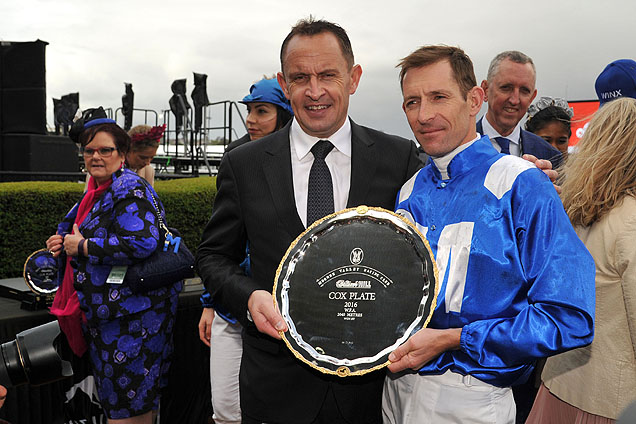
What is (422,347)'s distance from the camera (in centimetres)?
146

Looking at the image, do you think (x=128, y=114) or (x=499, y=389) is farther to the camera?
(x=128, y=114)

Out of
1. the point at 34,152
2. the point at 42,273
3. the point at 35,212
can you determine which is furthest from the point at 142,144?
the point at 34,152

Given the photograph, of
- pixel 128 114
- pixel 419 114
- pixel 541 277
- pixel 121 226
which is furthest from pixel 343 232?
pixel 128 114

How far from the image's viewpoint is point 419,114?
64.1 inches

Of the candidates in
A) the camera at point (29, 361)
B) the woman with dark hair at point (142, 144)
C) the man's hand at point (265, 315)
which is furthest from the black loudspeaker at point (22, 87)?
the man's hand at point (265, 315)

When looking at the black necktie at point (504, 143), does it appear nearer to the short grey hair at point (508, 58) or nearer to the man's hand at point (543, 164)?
the short grey hair at point (508, 58)

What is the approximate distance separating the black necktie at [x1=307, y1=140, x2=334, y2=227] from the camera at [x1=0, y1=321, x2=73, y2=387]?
1.11 meters

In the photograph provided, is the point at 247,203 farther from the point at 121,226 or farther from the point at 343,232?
the point at 121,226

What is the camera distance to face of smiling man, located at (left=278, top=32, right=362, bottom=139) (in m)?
1.89

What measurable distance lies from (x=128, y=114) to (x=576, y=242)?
2761 cm

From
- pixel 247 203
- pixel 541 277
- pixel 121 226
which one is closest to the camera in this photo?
pixel 541 277

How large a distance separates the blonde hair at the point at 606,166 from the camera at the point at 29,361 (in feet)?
6.54

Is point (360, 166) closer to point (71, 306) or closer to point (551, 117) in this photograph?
point (71, 306)

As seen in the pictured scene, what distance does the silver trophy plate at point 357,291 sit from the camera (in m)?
1.51
